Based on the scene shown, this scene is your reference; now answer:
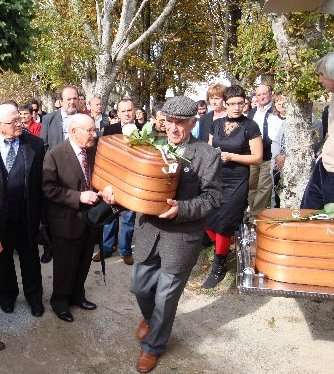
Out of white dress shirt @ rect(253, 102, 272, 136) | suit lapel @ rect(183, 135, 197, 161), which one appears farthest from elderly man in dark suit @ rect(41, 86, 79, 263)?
suit lapel @ rect(183, 135, 197, 161)

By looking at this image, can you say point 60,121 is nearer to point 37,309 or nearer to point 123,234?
point 123,234

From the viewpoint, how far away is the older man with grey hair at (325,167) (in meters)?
3.62

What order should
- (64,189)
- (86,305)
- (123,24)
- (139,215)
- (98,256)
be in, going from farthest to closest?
(123,24)
(98,256)
(86,305)
(64,189)
(139,215)

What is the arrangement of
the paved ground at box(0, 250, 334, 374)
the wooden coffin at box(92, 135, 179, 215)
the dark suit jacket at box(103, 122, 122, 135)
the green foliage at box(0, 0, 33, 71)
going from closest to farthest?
1. the wooden coffin at box(92, 135, 179, 215)
2. the paved ground at box(0, 250, 334, 374)
3. the dark suit jacket at box(103, 122, 122, 135)
4. the green foliage at box(0, 0, 33, 71)

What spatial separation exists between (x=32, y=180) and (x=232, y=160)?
1973 millimetres

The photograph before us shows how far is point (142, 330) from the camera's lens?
4316 millimetres

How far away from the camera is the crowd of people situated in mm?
3654

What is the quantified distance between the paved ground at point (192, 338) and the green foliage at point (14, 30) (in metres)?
7.26

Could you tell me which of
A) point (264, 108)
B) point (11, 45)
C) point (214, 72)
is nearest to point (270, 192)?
point (264, 108)

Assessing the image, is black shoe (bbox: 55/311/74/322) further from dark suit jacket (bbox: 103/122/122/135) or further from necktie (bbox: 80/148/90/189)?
dark suit jacket (bbox: 103/122/122/135)

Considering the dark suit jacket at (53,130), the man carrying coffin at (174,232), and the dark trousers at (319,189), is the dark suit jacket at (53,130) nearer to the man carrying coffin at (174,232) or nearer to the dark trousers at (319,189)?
the man carrying coffin at (174,232)

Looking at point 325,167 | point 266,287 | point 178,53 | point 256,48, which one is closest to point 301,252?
point 266,287

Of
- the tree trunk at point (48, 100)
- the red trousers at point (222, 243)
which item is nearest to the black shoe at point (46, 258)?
the red trousers at point (222, 243)

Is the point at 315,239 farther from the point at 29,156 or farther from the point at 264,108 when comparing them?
the point at 264,108
